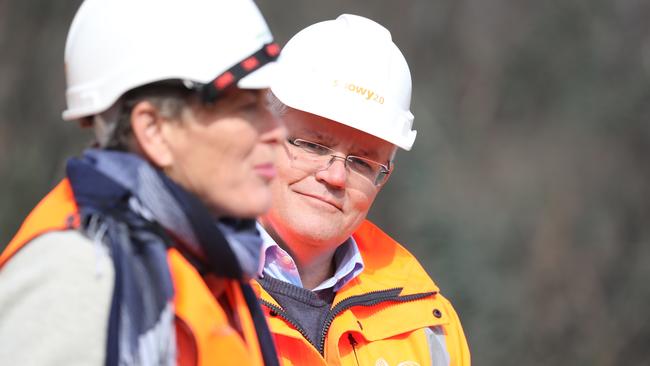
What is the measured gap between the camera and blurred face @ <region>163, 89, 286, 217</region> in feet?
6.41

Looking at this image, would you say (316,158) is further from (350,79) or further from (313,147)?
(350,79)

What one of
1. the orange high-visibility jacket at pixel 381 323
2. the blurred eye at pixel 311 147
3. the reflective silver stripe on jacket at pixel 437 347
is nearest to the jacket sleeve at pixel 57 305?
the orange high-visibility jacket at pixel 381 323

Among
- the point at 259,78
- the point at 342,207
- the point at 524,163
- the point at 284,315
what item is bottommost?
the point at 524,163

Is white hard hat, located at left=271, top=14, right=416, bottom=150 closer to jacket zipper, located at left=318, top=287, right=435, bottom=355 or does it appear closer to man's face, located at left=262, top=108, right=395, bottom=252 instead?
man's face, located at left=262, top=108, right=395, bottom=252

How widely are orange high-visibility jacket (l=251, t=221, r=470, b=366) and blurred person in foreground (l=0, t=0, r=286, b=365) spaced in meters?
0.94

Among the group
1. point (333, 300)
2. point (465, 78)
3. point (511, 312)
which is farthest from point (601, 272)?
point (333, 300)

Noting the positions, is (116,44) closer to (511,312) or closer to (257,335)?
(257,335)

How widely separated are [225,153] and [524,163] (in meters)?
5.53

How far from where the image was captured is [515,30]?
289 inches

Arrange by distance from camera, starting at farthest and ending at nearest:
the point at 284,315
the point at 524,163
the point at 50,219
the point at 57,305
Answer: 1. the point at 524,163
2. the point at 284,315
3. the point at 50,219
4. the point at 57,305

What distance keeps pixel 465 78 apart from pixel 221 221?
5480 mm

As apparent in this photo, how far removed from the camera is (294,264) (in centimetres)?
324

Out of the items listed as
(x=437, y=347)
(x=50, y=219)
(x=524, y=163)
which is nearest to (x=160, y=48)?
(x=50, y=219)

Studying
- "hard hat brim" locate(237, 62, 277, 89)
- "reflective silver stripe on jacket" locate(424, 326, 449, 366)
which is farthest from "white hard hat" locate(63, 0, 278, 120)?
"reflective silver stripe on jacket" locate(424, 326, 449, 366)
